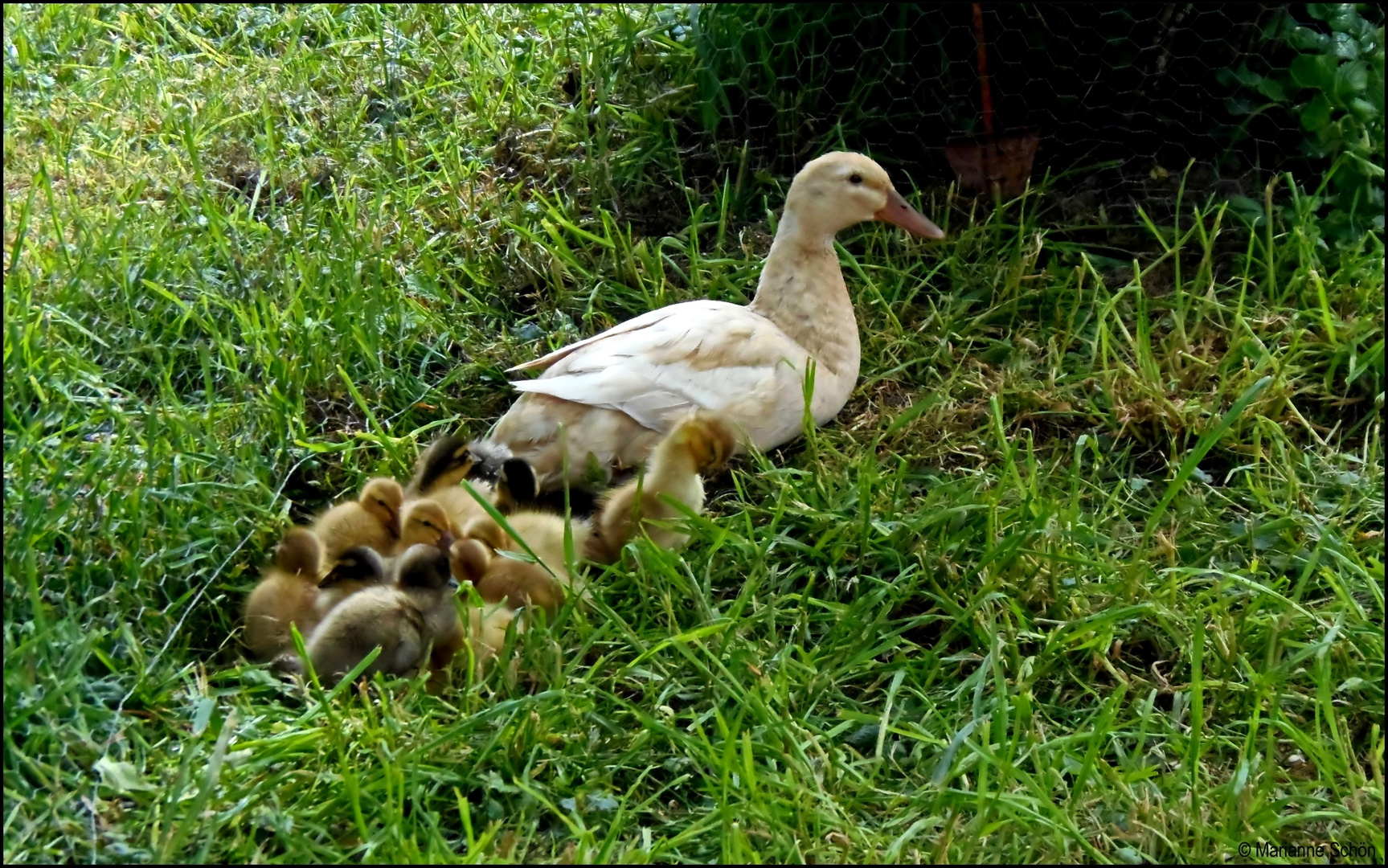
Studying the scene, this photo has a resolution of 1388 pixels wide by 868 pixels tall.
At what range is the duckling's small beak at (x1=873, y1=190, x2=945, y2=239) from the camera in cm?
295

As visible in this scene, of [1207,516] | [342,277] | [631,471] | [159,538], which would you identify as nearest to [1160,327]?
[1207,516]

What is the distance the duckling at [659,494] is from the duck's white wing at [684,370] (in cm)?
16

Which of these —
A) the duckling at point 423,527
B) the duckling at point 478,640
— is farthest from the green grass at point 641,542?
the duckling at point 423,527

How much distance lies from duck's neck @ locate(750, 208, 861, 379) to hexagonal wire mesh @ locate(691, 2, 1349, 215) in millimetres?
592

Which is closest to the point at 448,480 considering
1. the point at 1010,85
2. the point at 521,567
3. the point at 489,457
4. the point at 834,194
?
the point at 489,457

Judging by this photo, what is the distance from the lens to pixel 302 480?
8.44ft

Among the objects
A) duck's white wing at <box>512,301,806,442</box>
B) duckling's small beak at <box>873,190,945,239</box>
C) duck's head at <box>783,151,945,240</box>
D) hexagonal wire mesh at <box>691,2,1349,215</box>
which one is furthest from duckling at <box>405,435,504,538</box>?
hexagonal wire mesh at <box>691,2,1349,215</box>

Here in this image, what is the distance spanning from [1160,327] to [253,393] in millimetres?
2072

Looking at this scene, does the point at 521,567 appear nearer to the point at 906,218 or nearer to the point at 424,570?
the point at 424,570

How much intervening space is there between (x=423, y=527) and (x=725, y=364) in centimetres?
71

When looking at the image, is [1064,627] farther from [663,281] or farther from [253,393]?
[253,393]

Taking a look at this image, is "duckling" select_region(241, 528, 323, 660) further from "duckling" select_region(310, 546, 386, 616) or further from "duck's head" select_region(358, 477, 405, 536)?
"duck's head" select_region(358, 477, 405, 536)

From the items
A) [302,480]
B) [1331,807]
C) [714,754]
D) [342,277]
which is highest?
[342,277]

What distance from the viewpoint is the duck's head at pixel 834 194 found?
2.81 m
